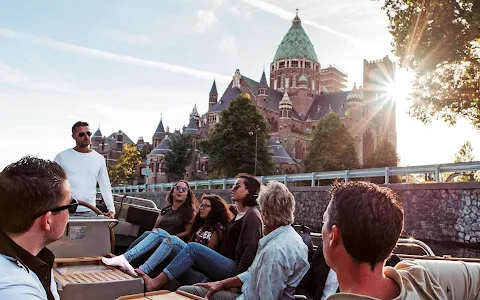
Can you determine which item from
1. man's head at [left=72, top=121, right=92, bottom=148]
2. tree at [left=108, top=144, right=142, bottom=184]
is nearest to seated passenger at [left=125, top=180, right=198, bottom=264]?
man's head at [left=72, top=121, right=92, bottom=148]

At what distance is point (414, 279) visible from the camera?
1.79 metres

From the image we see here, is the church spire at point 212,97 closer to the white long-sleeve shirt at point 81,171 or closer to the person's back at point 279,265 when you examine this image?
the white long-sleeve shirt at point 81,171

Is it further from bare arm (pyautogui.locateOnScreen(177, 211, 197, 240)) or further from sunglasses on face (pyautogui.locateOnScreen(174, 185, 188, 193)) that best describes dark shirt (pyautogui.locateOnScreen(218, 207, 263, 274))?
sunglasses on face (pyautogui.locateOnScreen(174, 185, 188, 193))

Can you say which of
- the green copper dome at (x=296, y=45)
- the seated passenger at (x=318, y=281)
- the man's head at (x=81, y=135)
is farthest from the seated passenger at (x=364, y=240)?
the green copper dome at (x=296, y=45)

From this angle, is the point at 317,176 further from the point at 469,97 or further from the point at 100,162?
the point at 100,162

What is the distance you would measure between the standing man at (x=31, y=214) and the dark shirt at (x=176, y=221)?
12.6 feet

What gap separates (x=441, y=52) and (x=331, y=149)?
1212 inches

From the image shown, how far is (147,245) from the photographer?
4.68 m

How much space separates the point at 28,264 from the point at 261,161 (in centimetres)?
3870

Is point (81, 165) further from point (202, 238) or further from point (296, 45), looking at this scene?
point (296, 45)

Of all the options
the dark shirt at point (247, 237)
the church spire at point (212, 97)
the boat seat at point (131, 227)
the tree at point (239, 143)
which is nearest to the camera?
the dark shirt at point (247, 237)

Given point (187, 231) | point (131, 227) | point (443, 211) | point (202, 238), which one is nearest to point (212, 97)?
point (443, 211)

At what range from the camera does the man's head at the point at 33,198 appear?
156cm

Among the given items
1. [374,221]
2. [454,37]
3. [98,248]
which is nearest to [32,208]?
[374,221]
